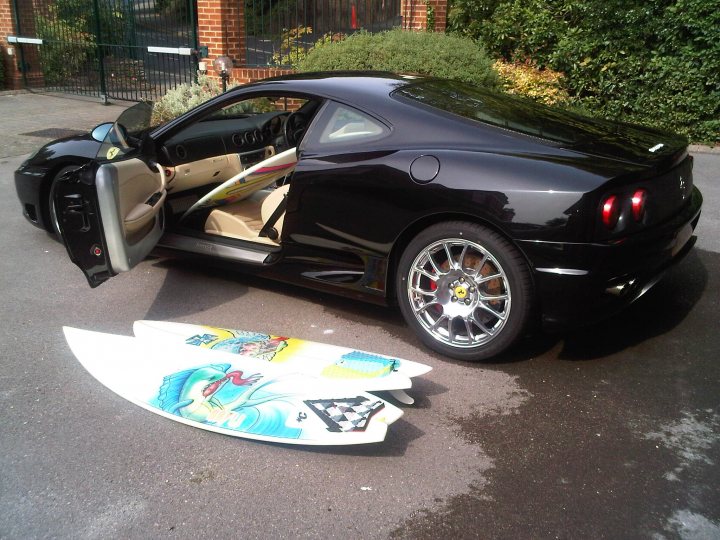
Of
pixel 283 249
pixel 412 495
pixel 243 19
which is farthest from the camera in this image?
pixel 243 19

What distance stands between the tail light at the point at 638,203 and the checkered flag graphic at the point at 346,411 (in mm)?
1637

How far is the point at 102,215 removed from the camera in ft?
14.0

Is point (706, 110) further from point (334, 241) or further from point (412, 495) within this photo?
point (412, 495)

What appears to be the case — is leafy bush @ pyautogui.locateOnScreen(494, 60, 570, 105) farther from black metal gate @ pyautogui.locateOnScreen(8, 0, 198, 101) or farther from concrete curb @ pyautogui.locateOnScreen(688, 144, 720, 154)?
black metal gate @ pyautogui.locateOnScreen(8, 0, 198, 101)

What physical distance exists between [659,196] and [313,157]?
198cm

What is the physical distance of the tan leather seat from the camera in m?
4.86

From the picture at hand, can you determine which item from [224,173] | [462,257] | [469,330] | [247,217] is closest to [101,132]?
[224,173]

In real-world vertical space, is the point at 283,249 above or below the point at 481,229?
below

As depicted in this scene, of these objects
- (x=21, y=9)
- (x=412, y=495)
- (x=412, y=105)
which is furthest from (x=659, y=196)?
(x=21, y=9)

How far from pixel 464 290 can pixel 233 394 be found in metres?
1.36

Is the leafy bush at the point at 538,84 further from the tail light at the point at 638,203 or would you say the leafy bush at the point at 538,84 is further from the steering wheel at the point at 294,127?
the tail light at the point at 638,203

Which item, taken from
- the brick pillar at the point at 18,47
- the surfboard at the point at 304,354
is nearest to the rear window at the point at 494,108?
the surfboard at the point at 304,354

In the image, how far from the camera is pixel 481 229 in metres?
3.82

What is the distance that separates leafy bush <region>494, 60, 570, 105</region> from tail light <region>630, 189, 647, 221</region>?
7.01 meters
